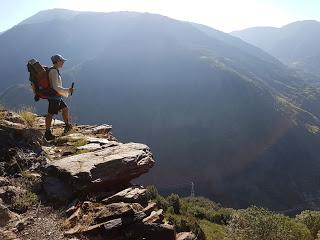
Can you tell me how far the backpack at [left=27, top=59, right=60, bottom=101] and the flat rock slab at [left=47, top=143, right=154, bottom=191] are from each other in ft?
9.22

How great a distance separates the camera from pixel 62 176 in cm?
923

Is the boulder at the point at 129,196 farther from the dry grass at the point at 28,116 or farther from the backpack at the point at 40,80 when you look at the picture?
the dry grass at the point at 28,116

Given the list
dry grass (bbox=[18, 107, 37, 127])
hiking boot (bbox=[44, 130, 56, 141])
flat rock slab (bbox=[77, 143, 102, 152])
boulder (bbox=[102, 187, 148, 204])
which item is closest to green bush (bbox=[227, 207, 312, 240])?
flat rock slab (bbox=[77, 143, 102, 152])

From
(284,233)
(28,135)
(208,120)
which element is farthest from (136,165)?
(208,120)

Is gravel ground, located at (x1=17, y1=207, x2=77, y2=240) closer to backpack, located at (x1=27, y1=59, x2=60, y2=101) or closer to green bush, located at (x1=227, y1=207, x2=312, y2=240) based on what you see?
backpack, located at (x1=27, y1=59, x2=60, y2=101)

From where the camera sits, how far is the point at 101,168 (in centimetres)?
946

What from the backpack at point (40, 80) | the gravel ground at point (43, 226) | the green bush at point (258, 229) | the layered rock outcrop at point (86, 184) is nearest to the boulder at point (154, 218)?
the layered rock outcrop at point (86, 184)

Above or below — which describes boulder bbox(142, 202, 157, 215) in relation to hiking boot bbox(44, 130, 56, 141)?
below

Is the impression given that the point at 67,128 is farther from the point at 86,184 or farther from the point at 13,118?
the point at 86,184

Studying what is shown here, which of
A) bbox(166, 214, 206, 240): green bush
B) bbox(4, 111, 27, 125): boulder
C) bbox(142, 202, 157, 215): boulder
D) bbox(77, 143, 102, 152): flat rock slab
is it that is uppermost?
bbox(4, 111, 27, 125): boulder

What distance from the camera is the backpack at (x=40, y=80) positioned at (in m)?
12.0

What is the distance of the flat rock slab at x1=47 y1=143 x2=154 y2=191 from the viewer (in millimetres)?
9047

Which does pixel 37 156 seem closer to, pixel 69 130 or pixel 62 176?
pixel 62 176

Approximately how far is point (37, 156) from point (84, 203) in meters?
2.78
